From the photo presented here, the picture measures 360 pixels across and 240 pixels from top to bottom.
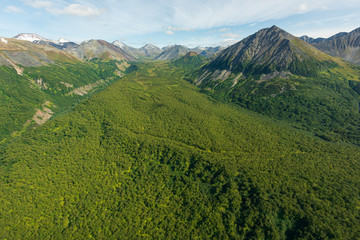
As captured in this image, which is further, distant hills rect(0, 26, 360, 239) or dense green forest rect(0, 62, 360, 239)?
distant hills rect(0, 26, 360, 239)

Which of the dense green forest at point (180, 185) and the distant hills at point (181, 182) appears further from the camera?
the distant hills at point (181, 182)

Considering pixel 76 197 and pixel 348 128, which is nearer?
pixel 76 197

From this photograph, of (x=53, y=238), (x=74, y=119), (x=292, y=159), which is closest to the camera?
(x=53, y=238)

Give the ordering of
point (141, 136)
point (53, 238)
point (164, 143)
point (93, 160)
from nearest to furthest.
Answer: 1. point (53, 238)
2. point (93, 160)
3. point (164, 143)
4. point (141, 136)

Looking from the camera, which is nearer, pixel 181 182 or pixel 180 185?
pixel 180 185

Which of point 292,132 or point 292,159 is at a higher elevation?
point 292,132

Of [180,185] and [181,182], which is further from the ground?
[181,182]

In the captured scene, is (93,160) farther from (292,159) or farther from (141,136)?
(292,159)

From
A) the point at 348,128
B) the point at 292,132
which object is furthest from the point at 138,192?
the point at 348,128
